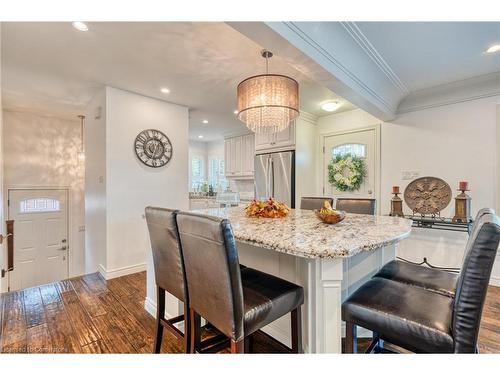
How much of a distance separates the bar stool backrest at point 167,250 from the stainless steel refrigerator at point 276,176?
8.65 feet

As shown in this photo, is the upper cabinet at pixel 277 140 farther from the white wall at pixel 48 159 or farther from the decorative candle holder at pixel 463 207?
the white wall at pixel 48 159

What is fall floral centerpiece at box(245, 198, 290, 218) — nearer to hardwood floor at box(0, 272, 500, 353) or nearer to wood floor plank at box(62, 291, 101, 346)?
hardwood floor at box(0, 272, 500, 353)

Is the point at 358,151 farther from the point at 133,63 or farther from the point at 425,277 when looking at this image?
the point at 133,63

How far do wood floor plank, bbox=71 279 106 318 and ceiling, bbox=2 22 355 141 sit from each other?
241 centimetres

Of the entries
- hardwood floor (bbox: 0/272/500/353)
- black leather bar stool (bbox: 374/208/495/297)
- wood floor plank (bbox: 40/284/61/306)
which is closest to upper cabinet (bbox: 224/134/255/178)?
hardwood floor (bbox: 0/272/500/353)

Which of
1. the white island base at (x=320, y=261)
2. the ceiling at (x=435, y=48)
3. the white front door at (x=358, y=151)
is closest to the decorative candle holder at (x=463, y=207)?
the white front door at (x=358, y=151)

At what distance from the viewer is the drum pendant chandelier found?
81.8 inches

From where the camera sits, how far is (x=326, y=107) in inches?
138

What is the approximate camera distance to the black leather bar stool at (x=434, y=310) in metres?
0.88

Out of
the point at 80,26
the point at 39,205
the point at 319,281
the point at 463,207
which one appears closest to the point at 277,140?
the point at 463,207
